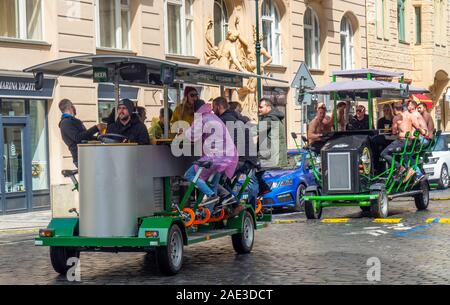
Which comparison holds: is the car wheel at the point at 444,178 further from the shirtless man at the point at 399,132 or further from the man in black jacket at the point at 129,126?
the man in black jacket at the point at 129,126

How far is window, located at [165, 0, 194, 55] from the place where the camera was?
30031 mm

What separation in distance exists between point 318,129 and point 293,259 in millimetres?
7357

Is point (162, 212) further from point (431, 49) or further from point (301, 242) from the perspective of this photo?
point (431, 49)

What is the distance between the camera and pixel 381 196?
1891cm

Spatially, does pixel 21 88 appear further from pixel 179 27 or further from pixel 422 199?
pixel 422 199

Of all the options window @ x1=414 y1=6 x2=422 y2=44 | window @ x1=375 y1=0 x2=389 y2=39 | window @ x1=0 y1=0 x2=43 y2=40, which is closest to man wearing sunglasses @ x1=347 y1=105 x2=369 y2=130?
window @ x1=0 y1=0 x2=43 y2=40

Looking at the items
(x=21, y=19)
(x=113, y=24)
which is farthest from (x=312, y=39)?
(x=21, y=19)

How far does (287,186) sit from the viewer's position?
71.2 ft

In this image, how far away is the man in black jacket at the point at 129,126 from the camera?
1229 cm

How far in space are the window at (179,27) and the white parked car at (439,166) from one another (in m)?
7.56

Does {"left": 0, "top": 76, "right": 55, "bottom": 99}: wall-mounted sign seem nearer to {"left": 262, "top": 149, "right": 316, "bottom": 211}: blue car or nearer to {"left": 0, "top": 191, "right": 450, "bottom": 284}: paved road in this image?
{"left": 262, "top": 149, "right": 316, "bottom": 211}: blue car

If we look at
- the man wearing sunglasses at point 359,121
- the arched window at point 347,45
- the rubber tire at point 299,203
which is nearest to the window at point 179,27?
the rubber tire at point 299,203

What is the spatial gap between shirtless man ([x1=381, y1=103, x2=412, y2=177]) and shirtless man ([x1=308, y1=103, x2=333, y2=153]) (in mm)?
1208

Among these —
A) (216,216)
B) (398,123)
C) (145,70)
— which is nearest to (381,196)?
(398,123)
